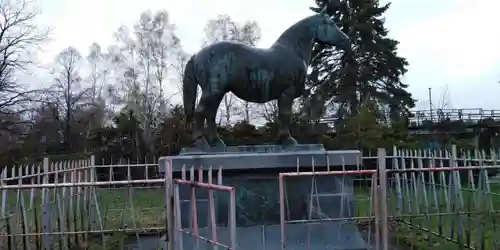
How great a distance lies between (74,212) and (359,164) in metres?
5.01

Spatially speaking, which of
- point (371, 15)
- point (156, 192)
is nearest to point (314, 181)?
point (156, 192)

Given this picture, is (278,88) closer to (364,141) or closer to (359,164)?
(359,164)

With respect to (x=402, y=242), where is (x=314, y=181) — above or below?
above

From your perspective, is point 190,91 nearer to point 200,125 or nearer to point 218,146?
point 200,125

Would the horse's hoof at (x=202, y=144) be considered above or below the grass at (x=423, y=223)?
above

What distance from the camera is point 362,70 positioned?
25.4 m

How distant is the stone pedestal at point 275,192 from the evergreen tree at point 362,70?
18592 millimetres

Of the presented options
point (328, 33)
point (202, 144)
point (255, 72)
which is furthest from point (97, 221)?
point (328, 33)

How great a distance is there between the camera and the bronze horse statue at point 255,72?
7.28 meters

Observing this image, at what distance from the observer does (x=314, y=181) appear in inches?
275

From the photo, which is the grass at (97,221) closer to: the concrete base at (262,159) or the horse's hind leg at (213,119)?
the concrete base at (262,159)

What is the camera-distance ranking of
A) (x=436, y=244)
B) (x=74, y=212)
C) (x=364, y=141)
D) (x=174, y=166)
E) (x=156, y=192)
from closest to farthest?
(x=174, y=166) → (x=436, y=244) → (x=74, y=212) → (x=156, y=192) → (x=364, y=141)

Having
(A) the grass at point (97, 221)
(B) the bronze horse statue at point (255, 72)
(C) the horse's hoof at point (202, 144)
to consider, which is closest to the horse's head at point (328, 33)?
(B) the bronze horse statue at point (255, 72)

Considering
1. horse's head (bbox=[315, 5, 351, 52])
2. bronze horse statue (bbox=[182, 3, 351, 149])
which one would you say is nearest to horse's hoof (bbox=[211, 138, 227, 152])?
bronze horse statue (bbox=[182, 3, 351, 149])
